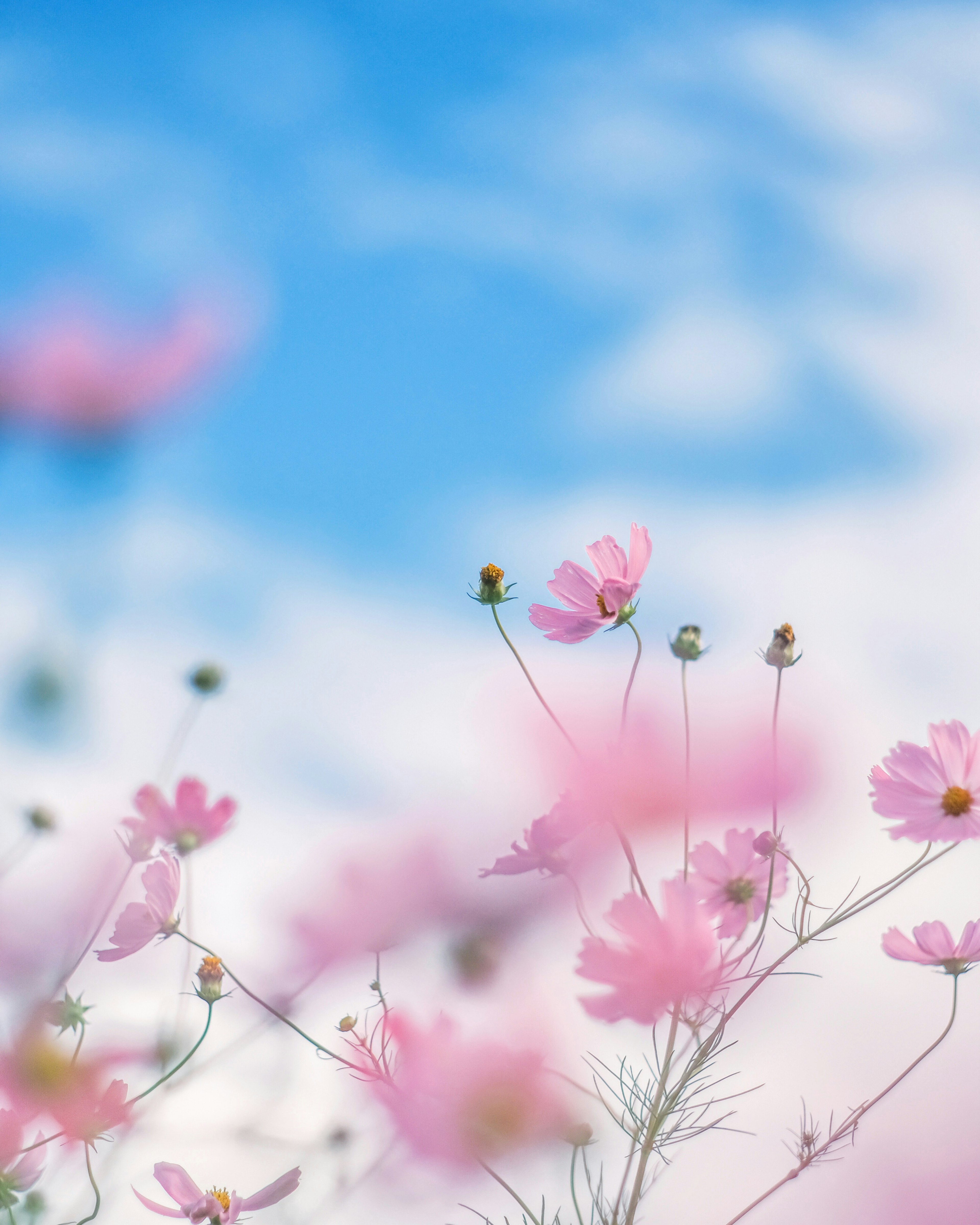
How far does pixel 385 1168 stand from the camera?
541 millimetres

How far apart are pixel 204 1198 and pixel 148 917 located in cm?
14

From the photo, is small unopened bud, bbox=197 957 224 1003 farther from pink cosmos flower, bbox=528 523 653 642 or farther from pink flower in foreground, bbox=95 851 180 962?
pink cosmos flower, bbox=528 523 653 642

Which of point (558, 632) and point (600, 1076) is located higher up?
point (558, 632)

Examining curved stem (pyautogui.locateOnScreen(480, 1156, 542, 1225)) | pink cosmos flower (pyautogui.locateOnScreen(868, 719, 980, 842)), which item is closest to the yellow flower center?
pink cosmos flower (pyautogui.locateOnScreen(868, 719, 980, 842))

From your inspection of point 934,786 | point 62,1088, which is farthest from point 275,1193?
point 934,786

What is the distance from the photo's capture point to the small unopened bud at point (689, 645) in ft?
1.77

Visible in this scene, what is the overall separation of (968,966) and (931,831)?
79 mm

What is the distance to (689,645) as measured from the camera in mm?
542

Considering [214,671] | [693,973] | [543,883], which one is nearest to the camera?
[693,973]

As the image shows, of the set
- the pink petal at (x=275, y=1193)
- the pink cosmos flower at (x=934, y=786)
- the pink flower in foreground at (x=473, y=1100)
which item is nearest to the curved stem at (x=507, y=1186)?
the pink flower in foreground at (x=473, y=1100)

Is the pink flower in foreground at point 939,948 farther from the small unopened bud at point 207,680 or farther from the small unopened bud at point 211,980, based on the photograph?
the small unopened bud at point 207,680

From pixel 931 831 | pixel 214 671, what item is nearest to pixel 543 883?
pixel 931 831

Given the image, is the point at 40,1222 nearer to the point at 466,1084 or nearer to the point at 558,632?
the point at 466,1084

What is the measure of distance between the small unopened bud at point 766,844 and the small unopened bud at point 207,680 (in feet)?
1.75
